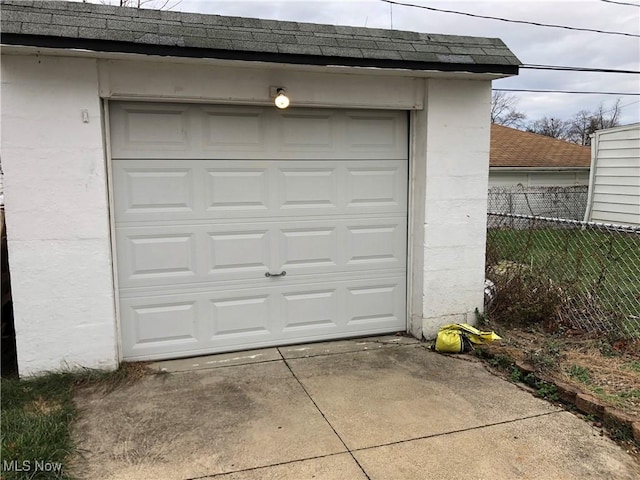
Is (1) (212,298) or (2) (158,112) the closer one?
(2) (158,112)

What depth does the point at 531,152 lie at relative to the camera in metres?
19.0

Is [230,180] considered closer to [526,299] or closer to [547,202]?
[526,299]

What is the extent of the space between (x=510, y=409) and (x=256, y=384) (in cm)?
196

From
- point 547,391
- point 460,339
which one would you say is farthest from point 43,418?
point 547,391

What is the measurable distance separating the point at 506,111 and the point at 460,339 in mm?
35035

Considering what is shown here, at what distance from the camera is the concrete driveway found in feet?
9.30

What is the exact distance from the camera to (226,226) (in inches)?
179

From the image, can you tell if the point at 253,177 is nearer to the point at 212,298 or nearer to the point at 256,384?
the point at 212,298

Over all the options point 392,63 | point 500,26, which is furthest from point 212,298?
point 500,26

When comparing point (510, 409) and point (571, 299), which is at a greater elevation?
point (571, 299)

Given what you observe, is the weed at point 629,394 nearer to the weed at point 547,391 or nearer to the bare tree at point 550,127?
the weed at point 547,391

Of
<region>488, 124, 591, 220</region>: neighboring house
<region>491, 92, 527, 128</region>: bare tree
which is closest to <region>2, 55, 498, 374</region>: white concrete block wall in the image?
<region>488, 124, 591, 220</region>: neighboring house

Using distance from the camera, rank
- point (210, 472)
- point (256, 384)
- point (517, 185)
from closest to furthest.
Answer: point (210, 472), point (256, 384), point (517, 185)

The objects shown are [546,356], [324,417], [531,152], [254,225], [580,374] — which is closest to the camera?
[324,417]
